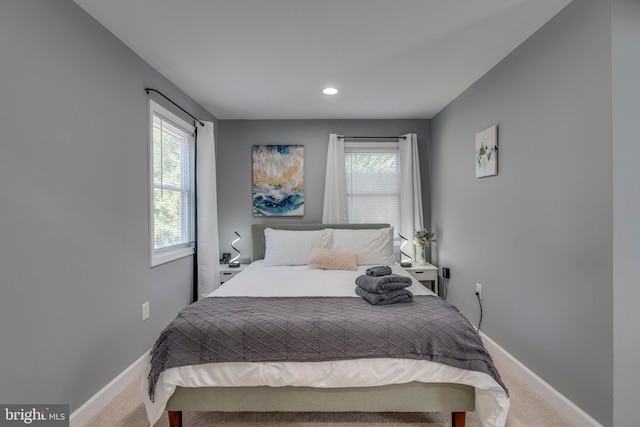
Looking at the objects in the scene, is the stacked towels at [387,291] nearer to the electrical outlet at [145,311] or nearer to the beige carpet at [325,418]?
the beige carpet at [325,418]

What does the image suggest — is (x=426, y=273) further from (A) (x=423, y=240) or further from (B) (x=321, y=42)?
(B) (x=321, y=42)

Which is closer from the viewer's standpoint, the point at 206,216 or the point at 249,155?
the point at 206,216

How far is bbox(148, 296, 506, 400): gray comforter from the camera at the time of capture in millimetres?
1655

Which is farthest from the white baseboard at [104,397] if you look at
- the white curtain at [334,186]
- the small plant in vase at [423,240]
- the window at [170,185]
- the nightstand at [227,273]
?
the small plant in vase at [423,240]

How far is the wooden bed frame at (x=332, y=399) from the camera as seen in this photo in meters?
1.69

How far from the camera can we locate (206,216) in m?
3.48

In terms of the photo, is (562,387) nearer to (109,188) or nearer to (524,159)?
(524,159)

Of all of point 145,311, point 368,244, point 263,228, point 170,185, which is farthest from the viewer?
point 263,228

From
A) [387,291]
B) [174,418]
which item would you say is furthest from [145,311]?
[387,291]

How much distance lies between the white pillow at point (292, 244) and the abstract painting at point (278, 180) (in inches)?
20.8

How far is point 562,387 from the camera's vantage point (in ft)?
6.30

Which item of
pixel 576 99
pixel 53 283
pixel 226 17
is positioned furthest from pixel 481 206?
pixel 53 283

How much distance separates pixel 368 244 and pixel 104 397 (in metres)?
2.54

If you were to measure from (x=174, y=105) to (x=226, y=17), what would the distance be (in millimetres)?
1334
